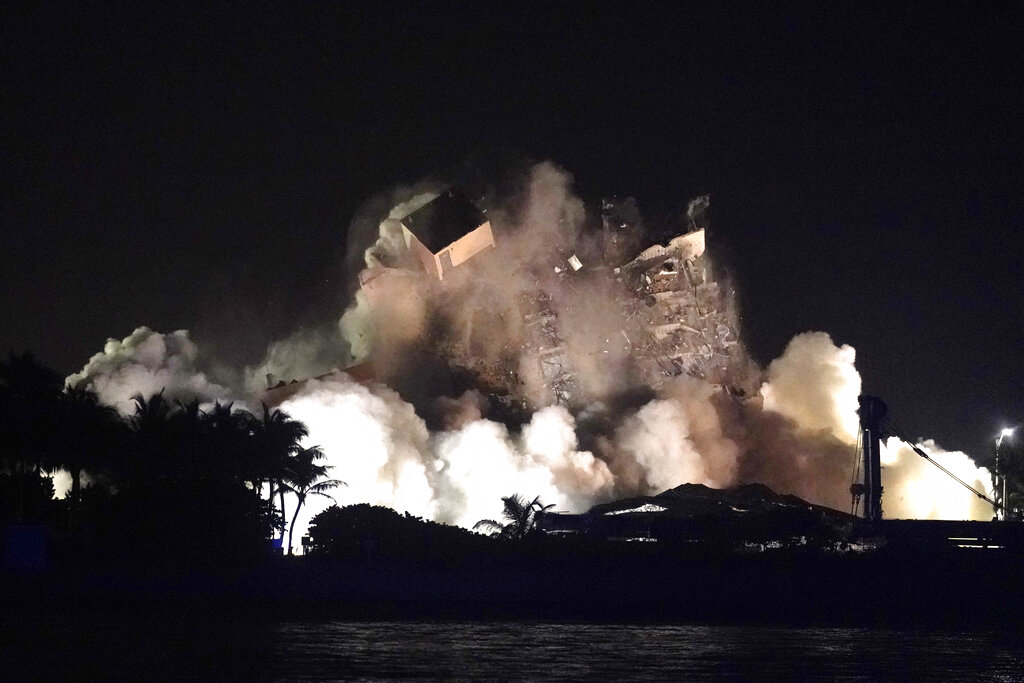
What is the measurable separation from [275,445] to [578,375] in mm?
36887

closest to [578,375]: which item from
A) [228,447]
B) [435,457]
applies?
[435,457]

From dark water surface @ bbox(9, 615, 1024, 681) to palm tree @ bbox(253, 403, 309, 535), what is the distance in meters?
17.9

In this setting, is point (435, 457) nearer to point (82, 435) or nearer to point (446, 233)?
point (446, 233)

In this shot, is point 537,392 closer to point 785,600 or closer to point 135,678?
point 785,600

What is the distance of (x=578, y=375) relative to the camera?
9706 cm

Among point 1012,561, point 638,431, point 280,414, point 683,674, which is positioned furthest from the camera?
point 638,431

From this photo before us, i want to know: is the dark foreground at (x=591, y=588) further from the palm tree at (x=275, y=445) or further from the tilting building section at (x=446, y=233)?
the tilting building section at (x=446, y=233)

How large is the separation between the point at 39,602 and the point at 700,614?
2451 centimetres

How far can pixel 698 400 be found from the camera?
95.6 metres

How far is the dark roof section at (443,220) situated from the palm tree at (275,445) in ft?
98.5

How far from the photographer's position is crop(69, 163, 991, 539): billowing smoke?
90.3m

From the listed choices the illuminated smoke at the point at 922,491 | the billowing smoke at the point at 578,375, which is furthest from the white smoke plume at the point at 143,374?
the illuminated smoke at the point at 922,491

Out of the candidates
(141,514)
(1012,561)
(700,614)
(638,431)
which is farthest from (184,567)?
(638,431)

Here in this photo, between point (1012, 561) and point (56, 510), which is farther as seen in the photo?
point (56, 510)
